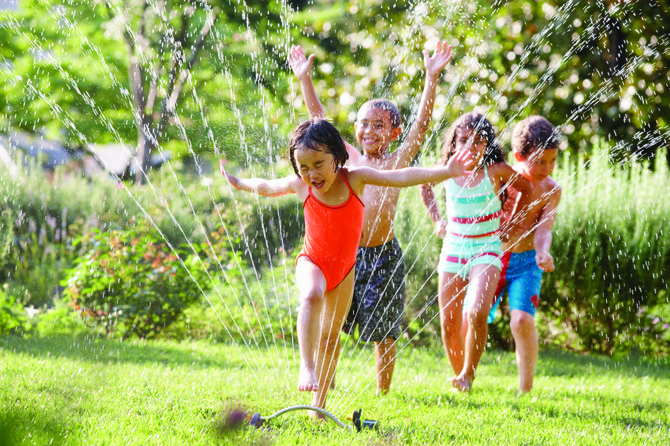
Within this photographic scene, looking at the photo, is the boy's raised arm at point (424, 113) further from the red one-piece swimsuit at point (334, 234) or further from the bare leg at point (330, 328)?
the bare leg at point (330, 328)

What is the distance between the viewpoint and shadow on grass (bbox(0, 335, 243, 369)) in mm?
4465

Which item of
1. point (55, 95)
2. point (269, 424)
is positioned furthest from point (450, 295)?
point (55, 95)

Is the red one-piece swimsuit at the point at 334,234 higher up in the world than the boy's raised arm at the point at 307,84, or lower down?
lower down

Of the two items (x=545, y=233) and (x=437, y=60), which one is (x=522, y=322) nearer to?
(x=545, y=233)

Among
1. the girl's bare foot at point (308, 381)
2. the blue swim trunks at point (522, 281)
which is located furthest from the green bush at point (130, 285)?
the girl's bare foot at point (308, 381)

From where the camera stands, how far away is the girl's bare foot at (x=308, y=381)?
228cm

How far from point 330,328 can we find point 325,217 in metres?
0.54

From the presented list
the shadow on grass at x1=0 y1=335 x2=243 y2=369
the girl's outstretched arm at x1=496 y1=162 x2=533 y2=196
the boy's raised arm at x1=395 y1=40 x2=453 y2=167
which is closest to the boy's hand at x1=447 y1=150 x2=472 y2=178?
the boy's raised arm at x1=395 y1=40 x2=453 y2=167

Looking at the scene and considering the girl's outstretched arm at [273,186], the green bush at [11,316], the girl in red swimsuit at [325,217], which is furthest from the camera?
the green bush at [11,316]

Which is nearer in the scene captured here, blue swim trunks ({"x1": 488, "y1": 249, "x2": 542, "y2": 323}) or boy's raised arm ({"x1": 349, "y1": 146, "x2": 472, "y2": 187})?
boy's raised arm ({"x1": 349, "y1": 146, "x2": 472, "y2": 187})

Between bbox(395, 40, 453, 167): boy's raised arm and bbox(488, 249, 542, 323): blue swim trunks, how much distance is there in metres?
1.11

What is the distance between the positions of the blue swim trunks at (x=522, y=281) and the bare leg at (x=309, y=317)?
63.2 inches

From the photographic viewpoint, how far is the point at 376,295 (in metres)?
3.44

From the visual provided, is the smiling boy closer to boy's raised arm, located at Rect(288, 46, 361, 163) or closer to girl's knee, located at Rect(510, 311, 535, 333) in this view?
girl's knee, located at Rect(510, 311, 535, 333)
